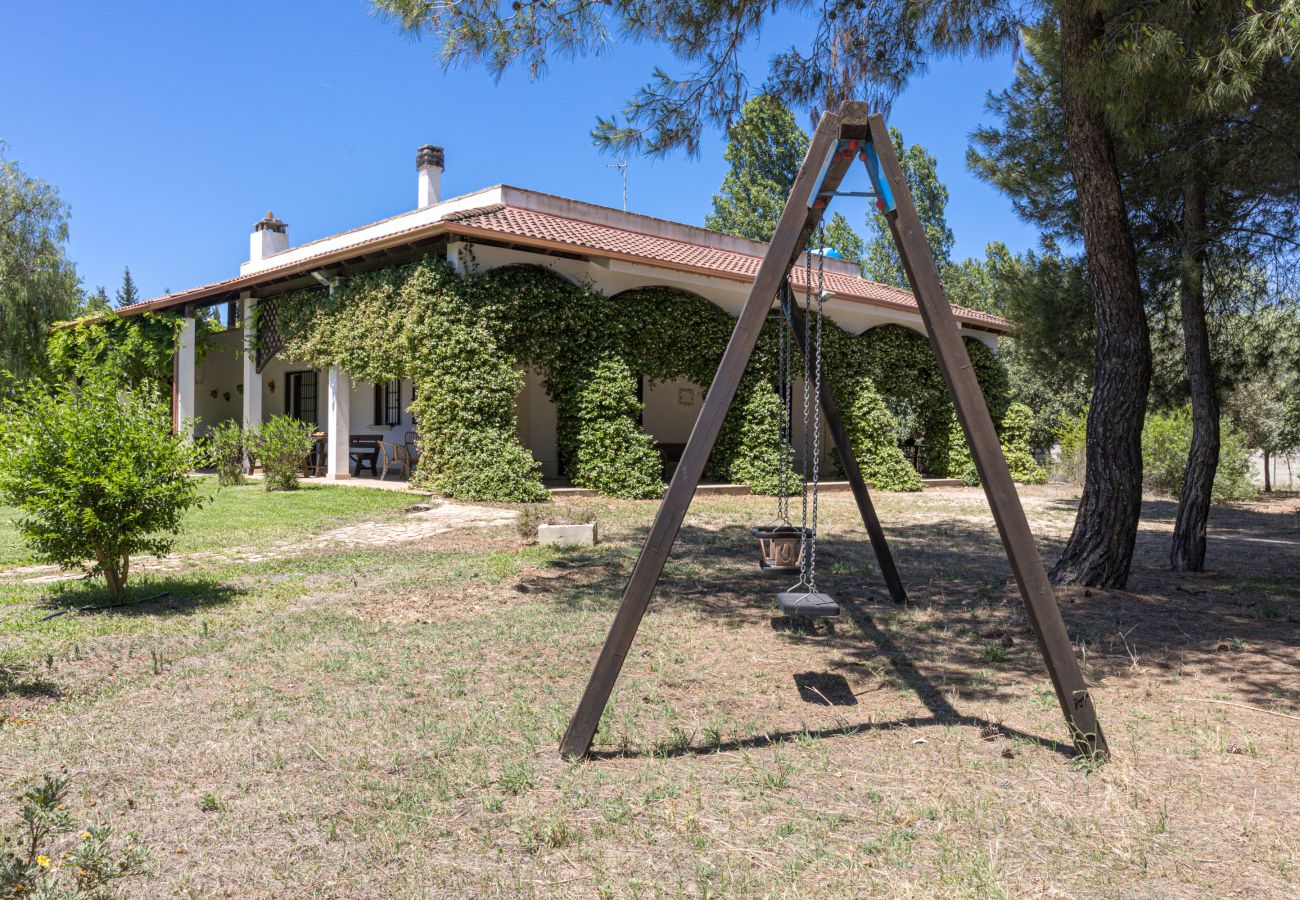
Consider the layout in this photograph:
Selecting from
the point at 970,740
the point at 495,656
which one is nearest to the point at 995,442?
the point at 970,740

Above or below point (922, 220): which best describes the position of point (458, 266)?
below

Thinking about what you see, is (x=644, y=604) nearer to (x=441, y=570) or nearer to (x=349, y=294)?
(x=441, y=570)

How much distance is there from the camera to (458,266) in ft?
41.2

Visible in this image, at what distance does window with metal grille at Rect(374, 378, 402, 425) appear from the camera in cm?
1667

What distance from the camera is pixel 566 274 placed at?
13531 mm

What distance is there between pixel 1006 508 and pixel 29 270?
2618 centimetres

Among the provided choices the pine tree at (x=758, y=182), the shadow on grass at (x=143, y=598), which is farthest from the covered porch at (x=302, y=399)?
the pine tree at (x=758, y=182)

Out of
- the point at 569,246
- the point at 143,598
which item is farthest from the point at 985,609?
the point at 569,246

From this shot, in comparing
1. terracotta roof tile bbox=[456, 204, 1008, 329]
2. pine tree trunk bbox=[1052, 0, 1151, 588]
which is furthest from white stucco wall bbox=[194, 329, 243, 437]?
pine tree trunk bbox=[1052, 0, 1151, 588]

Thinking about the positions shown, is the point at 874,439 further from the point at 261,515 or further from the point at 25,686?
the point at 25,686

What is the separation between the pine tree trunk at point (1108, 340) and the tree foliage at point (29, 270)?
24.5 m

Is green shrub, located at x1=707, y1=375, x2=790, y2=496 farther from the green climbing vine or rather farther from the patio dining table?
the green climbing vine

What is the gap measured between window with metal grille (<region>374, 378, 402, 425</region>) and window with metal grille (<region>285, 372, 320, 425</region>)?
235 centimetres

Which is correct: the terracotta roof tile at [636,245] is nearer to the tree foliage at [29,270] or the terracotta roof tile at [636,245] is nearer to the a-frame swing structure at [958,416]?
the a-frame swing structure at [958,416]
